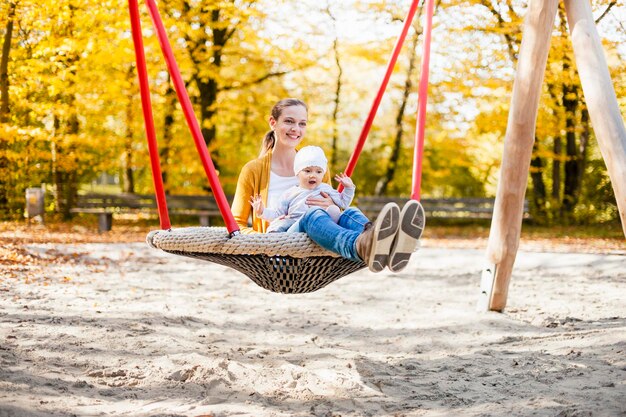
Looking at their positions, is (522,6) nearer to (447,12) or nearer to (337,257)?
(447,12)

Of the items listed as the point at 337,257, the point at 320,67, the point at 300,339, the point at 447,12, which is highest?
the point at 447,12

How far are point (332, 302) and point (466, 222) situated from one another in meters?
8.49

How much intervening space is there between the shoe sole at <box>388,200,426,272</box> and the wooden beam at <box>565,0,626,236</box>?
1280mm

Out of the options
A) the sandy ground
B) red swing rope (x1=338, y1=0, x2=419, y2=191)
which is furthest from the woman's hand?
the sandy ground

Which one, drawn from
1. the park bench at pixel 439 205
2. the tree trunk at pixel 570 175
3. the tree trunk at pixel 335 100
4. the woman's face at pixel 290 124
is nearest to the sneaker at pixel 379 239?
the woman's face at pixel 290 124

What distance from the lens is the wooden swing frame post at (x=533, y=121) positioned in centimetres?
350

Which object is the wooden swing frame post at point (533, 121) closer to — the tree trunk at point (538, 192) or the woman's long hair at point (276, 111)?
the woman's long hair at point (276, 111)

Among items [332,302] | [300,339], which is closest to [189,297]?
[332,302]

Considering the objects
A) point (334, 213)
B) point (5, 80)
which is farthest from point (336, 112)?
point (334, 213)

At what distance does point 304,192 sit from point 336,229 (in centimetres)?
41

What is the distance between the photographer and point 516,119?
14.5 ft

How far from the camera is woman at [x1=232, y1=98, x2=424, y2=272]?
2576mm

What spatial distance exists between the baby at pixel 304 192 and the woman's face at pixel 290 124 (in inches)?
13.7

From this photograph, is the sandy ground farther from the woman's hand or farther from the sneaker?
the woman's hand
